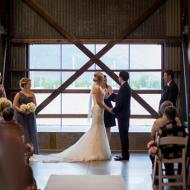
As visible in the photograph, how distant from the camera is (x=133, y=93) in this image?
1148 centimetres

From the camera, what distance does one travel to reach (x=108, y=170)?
320 inches

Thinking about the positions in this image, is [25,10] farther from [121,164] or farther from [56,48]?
[121,164]

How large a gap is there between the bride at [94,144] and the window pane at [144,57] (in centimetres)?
273

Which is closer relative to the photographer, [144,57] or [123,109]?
[123,109]

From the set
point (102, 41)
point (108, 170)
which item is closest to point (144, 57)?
point (102, 41)

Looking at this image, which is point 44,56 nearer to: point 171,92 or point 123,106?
point 123,106

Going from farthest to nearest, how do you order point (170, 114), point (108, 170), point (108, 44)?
point (108, 44) → point (108, 170) → point (170, 114)

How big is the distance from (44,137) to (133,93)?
2.37m

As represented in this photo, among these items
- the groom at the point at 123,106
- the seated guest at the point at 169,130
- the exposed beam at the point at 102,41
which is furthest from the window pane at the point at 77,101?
the seated guest at the point at 169,130

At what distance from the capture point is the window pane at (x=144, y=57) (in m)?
12.0

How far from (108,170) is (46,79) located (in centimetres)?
450

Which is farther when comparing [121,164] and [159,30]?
[159,30]

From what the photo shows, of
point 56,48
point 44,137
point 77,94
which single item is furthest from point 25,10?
point 44,137

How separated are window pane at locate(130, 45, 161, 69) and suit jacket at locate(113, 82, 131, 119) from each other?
3.05 meters
